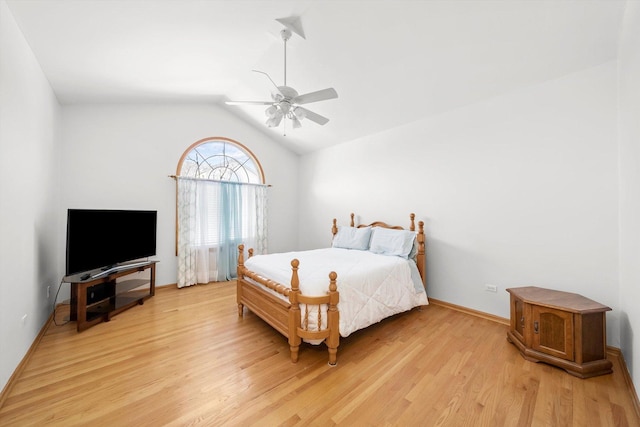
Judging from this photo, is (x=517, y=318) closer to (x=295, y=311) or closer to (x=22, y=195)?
(x=295, y=311)

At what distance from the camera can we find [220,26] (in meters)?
2.32

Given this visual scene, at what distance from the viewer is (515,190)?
2.68 metres

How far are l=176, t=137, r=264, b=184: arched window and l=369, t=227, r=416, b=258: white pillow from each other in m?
2.64

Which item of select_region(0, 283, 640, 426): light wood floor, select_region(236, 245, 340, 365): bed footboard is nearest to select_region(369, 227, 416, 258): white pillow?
select_region(0, 283, 640, 426): light wood floor

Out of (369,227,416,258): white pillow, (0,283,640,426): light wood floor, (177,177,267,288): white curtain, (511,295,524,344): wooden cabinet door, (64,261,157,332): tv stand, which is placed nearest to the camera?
(0,283,640,426): light wood floor

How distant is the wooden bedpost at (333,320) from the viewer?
2021 millimetres

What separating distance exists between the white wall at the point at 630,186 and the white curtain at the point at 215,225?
4.58m

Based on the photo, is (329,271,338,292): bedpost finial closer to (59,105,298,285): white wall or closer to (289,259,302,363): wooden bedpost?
(289,259,302,363): wooden bedpost

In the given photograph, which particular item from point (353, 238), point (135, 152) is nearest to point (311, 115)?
point (353, 238)

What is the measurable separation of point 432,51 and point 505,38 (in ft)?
1.93

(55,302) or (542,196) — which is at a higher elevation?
(542,196)

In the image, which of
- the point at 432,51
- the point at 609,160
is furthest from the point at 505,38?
the point at 609,160

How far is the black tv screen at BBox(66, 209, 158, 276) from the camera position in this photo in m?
2.54

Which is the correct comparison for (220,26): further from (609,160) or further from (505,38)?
(609,160)
